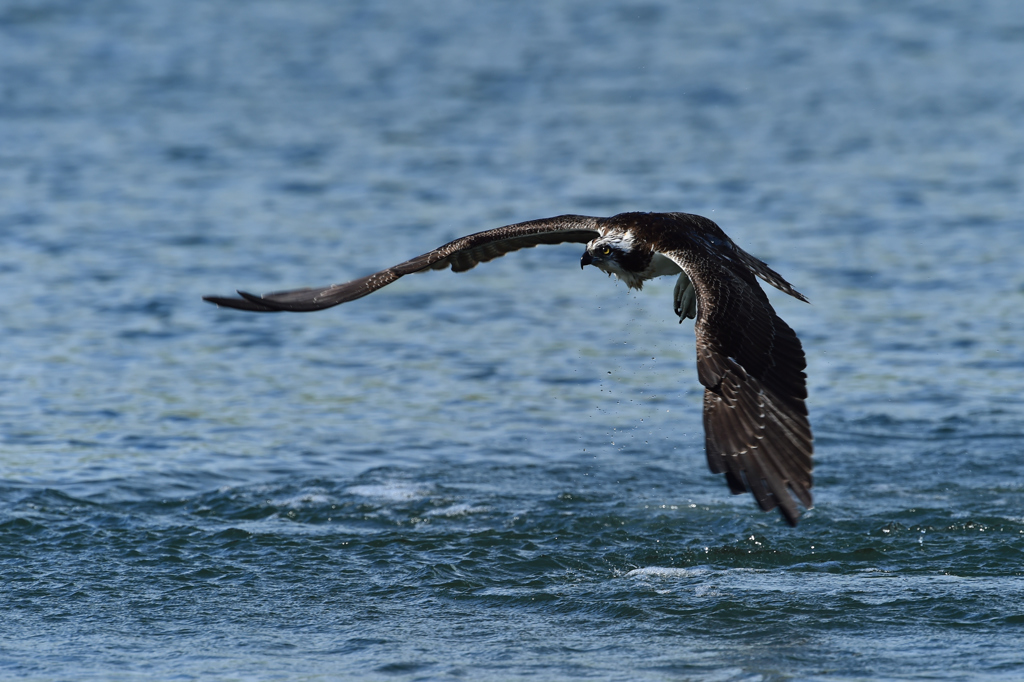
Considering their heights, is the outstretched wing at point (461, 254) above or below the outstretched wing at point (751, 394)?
above

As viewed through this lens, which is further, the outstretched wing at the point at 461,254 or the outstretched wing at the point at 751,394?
the outstretched wing at the point at 461,254

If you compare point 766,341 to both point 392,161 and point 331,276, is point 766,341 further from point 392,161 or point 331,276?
point 392,161

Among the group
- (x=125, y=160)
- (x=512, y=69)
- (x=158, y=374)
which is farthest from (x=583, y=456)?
(x=512, y=69)

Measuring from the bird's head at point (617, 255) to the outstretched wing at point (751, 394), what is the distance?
571mm

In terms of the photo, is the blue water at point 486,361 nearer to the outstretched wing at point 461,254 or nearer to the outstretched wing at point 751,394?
the outstretched wing at point 751,394

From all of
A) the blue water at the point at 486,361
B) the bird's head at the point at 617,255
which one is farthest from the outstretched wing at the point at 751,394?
the blue water at the point at 486,361

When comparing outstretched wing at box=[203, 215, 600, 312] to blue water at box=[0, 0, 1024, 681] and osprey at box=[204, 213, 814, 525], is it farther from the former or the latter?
blue water at box=[0, 0, 1024, 681]

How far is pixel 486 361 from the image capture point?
411 inches

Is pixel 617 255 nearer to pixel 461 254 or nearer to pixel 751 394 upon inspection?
pixel 461 254

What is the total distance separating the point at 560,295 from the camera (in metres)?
11.9

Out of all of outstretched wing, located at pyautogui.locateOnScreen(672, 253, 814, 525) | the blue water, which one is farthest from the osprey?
the blue water

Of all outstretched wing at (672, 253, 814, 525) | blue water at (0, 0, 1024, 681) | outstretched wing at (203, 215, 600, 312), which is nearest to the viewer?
outstretched wing at (672, 253, 814, 525)

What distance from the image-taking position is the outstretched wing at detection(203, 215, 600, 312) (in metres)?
7.17

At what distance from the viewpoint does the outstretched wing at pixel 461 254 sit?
23.5ft
